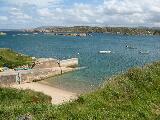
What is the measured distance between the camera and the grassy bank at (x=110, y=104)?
2434 cm

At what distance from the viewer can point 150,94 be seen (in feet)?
100

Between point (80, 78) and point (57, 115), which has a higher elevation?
point (57, 115)

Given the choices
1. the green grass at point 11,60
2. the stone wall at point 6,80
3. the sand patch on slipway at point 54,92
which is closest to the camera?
the sand patch on slipway at point 54,92

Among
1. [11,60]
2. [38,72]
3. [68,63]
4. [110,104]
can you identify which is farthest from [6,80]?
[110,104]

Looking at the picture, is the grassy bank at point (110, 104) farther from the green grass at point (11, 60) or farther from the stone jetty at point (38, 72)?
the green grass at point (11, 60)

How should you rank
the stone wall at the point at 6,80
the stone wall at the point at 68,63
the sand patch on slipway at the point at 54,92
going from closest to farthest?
the sand patch on slipway at the point at 54,92 → the stone wall at the point at 6,80 → the stone wall at the point at 68,63

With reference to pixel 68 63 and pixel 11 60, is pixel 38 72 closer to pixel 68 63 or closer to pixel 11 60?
pixel 11 60

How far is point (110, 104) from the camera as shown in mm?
27266

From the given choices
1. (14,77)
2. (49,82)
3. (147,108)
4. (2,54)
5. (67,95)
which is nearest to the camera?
(147,108)

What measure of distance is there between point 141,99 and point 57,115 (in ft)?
27.5

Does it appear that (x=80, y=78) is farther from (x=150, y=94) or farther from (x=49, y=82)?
(x=150, y=94)

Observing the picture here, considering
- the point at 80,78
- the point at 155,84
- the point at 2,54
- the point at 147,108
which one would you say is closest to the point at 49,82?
the point at 80,78

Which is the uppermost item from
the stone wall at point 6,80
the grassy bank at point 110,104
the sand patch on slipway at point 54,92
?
the grassy bank at point 110,104

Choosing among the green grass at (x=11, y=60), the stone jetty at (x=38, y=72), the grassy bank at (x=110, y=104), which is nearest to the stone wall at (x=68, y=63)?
the stone jetty at (x=38, y=72)
